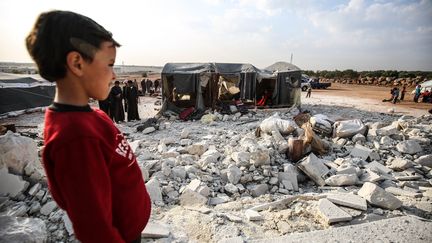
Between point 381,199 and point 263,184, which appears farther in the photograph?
point 263,184

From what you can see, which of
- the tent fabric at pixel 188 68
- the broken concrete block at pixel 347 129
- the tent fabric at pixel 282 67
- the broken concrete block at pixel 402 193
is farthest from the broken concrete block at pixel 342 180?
the tent fabric at pixel 282 67

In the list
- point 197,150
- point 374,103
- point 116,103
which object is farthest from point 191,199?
point 374,103

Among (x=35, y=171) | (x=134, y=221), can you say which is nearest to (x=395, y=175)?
(x=134, y=221)

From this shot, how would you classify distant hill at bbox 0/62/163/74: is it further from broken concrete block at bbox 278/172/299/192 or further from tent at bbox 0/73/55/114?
broken concrete block at bbox 278/172/299/192

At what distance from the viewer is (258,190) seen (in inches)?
165

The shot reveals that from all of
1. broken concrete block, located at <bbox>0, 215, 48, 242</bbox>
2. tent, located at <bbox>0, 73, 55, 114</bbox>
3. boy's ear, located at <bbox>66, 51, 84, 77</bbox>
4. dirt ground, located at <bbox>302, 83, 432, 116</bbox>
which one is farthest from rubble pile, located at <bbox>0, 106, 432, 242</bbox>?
tent, located at <bbox>0, 73, 55, 114</bbox>

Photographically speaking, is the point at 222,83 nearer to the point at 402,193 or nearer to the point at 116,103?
the point at 116,103

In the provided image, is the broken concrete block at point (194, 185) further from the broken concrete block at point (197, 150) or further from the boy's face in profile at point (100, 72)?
the boy's face in profile at point (100, 72)

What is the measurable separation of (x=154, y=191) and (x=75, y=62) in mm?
2988

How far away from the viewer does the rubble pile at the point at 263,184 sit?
9.10 ft

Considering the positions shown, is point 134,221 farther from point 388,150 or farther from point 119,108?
point 119,108

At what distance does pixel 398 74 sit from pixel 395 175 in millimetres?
41898

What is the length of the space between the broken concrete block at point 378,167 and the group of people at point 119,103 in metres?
8.44

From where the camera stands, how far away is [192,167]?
15.4 ft
